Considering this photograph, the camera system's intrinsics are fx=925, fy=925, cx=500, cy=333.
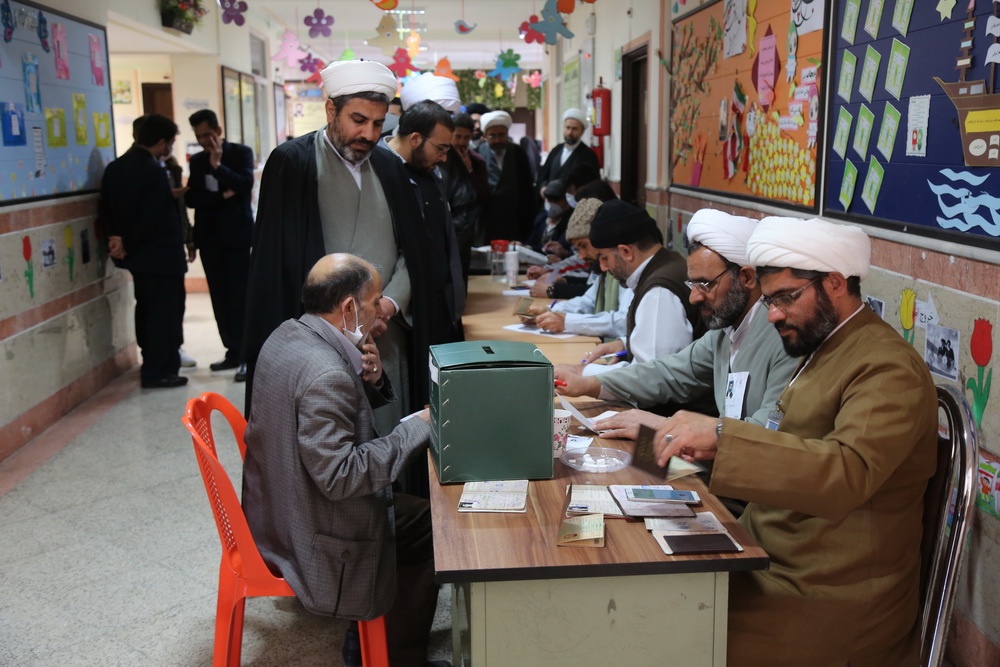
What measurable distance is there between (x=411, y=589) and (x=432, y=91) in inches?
102

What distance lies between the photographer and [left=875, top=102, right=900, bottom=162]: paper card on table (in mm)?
2771

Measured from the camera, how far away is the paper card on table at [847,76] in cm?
306

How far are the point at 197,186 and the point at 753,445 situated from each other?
5.27m

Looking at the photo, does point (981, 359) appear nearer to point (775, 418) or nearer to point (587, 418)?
point (775, 418)

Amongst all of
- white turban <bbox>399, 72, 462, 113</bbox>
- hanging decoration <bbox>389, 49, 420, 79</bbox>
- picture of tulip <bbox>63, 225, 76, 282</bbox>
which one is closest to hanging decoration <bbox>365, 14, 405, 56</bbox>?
hanging decoration <bbox>389, 49, 420, 79</bbox>

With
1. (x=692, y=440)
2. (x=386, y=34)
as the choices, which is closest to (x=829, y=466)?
(x=692, y=440)

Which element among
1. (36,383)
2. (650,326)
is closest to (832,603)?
(650,326)

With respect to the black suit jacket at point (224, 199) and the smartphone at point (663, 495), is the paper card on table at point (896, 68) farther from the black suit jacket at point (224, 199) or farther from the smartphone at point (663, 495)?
the black suit jacket at point (224, 199)

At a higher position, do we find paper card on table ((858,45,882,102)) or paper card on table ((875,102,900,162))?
paper card on table ((858,45,882,102))

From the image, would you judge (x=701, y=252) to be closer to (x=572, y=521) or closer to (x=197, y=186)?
(x=572, y=521)

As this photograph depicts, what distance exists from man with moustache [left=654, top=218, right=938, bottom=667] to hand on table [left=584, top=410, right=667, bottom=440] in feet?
1.19

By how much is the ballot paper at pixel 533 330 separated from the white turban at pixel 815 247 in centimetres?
191

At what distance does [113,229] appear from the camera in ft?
19.1

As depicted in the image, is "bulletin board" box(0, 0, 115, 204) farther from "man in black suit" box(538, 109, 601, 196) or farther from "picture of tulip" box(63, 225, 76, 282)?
"man in black suit" box(538, 109, 601, 196)
